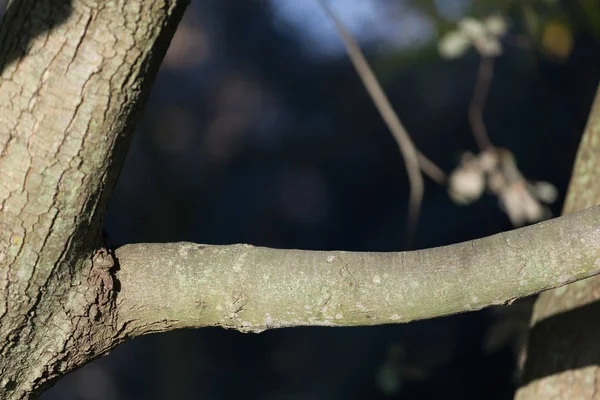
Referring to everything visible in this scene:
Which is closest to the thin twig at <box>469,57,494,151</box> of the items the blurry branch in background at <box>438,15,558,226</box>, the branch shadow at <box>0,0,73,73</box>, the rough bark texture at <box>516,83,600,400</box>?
the blurry branch in background at <box>438,15,558,226</box>

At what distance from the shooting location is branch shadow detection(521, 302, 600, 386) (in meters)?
1.26

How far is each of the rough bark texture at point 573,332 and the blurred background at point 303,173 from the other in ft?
7.70

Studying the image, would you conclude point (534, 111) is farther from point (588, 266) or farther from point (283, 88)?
point (588, 266)

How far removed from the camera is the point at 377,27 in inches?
163

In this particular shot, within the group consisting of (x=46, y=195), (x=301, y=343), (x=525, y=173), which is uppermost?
(x=46, y=195)

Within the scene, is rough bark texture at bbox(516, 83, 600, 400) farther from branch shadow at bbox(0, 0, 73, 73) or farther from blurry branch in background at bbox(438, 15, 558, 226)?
branch shadow at bbox(0, 0, 73, 73)

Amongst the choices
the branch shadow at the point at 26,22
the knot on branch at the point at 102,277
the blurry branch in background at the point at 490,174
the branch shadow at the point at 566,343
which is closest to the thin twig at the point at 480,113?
the blurry branch in background at the point at 490,174

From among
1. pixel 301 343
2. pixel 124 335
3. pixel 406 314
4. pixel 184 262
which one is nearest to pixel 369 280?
pixel 406 314

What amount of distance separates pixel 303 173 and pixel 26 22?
4.40 metres

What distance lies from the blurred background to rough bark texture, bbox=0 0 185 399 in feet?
10.2

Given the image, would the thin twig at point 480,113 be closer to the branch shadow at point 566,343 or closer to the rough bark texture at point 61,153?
the branch shadow at point 566,343

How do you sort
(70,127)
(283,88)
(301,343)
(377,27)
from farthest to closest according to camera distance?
(283,88)
(301,343)
(377,27)
(70,127)

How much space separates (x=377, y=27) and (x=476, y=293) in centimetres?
354

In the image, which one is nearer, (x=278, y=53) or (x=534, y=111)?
(x=534, y=111)
